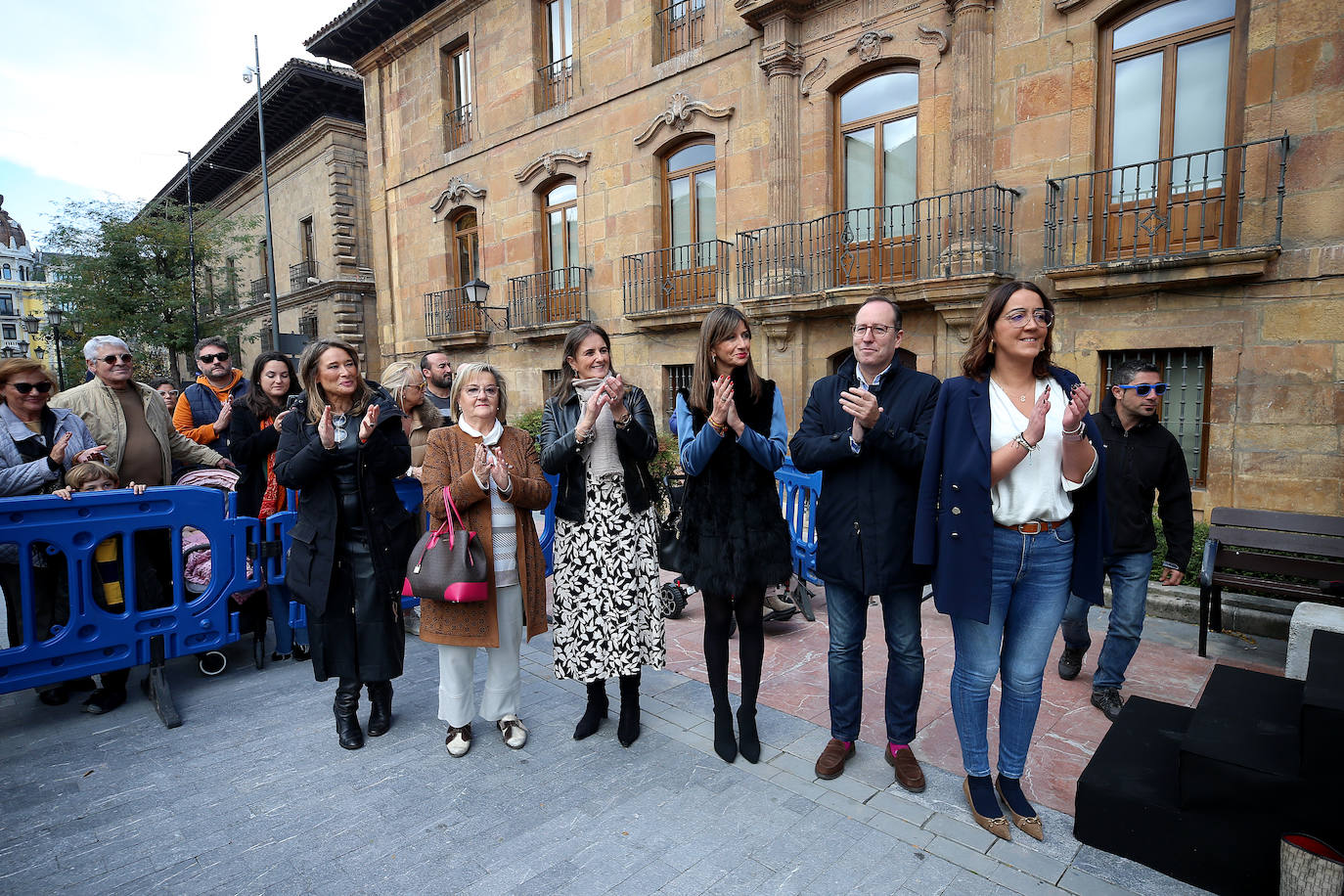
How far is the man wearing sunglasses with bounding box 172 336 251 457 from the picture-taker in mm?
5691

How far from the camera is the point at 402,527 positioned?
3.95 m

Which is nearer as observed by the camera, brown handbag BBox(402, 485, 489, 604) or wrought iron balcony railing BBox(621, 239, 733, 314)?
brown handbag BBox(402, 485, 489, 604)

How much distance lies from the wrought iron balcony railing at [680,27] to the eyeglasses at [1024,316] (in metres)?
11.2

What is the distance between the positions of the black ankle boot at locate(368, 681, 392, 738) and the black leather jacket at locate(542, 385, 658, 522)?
1.39m

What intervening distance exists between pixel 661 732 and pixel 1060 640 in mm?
3190

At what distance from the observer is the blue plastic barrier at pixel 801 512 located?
579 cm

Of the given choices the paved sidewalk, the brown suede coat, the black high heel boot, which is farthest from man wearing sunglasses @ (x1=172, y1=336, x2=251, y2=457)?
the brown suede coat

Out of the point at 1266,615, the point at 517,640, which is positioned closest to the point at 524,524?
the point at 517,640

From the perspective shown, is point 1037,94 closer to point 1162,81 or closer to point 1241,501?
point 1162,81

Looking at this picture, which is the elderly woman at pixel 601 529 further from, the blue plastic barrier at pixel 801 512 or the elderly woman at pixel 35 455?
the elderly woman at pixel 35 455

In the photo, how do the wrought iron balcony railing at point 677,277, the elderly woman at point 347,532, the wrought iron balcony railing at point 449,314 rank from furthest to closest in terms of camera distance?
1. the wrought iron balcony railing at point 449,314
2. the wrought iron balcony railing at point 677,277
3. the elderly woman at point 347,532

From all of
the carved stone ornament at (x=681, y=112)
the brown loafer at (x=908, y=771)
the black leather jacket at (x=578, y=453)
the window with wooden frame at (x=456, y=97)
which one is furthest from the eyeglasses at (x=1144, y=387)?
the window with wooden frame at (x=456, y=97)

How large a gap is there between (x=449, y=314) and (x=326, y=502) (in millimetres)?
14901

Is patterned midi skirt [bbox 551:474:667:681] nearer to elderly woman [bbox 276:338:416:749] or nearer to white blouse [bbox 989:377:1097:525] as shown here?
elderly woman [bbox 276:338:416:749]
